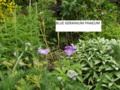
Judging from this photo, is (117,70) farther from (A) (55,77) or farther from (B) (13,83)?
(B) (13,83)

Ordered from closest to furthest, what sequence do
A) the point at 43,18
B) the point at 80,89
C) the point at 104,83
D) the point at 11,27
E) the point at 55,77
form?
the point at 80,89 < the point at 55,77 < the point at 104,83 < the point at 11,27 < the point at 43,18

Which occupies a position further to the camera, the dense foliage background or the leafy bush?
the leafy bush

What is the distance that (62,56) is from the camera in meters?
3.35

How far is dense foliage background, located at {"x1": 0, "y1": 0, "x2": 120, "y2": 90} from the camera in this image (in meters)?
2.51

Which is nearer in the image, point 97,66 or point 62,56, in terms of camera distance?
point 97,66

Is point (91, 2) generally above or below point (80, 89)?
above

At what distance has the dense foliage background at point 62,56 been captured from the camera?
251 centimetres

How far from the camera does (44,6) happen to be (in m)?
4.52

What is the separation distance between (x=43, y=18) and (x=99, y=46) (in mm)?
1450

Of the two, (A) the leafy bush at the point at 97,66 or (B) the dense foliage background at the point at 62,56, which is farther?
(A) the leafy bush at the point at 97,66

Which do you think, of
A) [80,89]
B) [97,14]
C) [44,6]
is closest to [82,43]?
[80,89]

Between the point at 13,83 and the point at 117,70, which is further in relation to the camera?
the point at 117,70

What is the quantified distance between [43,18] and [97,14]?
682 mm

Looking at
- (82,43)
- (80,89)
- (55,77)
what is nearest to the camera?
(80,89)
